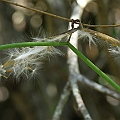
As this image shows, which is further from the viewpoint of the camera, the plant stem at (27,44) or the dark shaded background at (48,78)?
the dark shaded background at (48,78)

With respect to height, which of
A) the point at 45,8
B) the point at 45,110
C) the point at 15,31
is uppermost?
the point at 45,8

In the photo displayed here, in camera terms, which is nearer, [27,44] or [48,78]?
[27,44]

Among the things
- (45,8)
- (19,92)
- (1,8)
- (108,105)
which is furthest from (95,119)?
(1,8)

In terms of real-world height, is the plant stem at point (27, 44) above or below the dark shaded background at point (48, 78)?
above

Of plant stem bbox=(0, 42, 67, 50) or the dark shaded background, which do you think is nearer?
plant stem bbox=(0, 42, 67, 50)

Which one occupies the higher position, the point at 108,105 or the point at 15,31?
the point at 15,31

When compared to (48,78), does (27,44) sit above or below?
above

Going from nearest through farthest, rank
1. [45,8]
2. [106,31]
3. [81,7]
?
[81,7], [106,31], [45,8]

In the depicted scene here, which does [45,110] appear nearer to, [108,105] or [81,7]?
[108,105]
